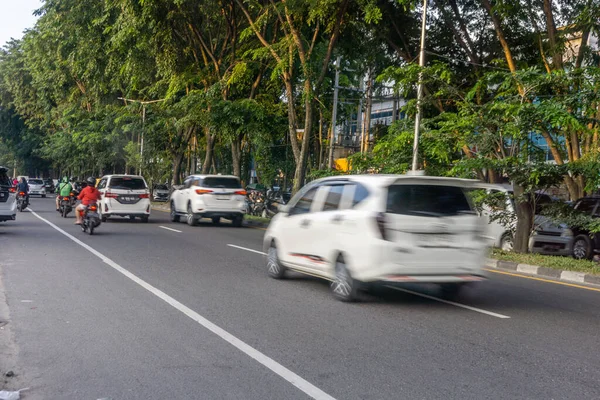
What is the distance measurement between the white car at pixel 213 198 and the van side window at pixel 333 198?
1439 centimetres

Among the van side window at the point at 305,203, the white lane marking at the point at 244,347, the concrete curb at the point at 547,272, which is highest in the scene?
the van side window at the point at 305,203

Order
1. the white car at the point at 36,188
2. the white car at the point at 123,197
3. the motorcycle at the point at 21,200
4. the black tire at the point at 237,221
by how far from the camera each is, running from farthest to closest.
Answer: the white car at the point at 36,188
the motorcycle at the point at 21,200
the black tire at the point at 237,221
the white car at the point at 123,197

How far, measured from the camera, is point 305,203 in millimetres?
10781

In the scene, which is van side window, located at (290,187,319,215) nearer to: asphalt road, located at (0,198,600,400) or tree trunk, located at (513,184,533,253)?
asphalt road, located at (0,198,600,400)

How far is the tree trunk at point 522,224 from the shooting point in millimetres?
16891

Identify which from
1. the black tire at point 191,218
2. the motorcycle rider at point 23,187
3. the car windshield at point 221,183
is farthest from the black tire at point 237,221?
the motorcycle rider at point 23,187

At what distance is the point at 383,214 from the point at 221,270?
442cm

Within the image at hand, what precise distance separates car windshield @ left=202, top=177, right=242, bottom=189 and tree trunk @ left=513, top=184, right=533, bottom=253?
1059cm

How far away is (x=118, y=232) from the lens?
20.1 m

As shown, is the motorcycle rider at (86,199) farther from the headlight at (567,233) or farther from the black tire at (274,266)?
the headlight at (567,233)

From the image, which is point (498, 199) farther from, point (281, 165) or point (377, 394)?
point (281, 165)

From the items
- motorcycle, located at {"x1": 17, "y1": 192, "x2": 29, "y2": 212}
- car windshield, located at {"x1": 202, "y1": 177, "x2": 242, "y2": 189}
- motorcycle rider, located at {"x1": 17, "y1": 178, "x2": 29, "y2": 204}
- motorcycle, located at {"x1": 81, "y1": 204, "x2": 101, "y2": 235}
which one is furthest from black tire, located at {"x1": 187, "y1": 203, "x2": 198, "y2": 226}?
motorcycle rider, located at {"x1": 17, "y1": 178, "x2": 29, "y2": 204}

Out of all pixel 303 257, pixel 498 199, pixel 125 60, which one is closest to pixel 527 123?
pixel 498 199

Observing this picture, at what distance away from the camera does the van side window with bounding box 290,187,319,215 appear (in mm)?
10633
